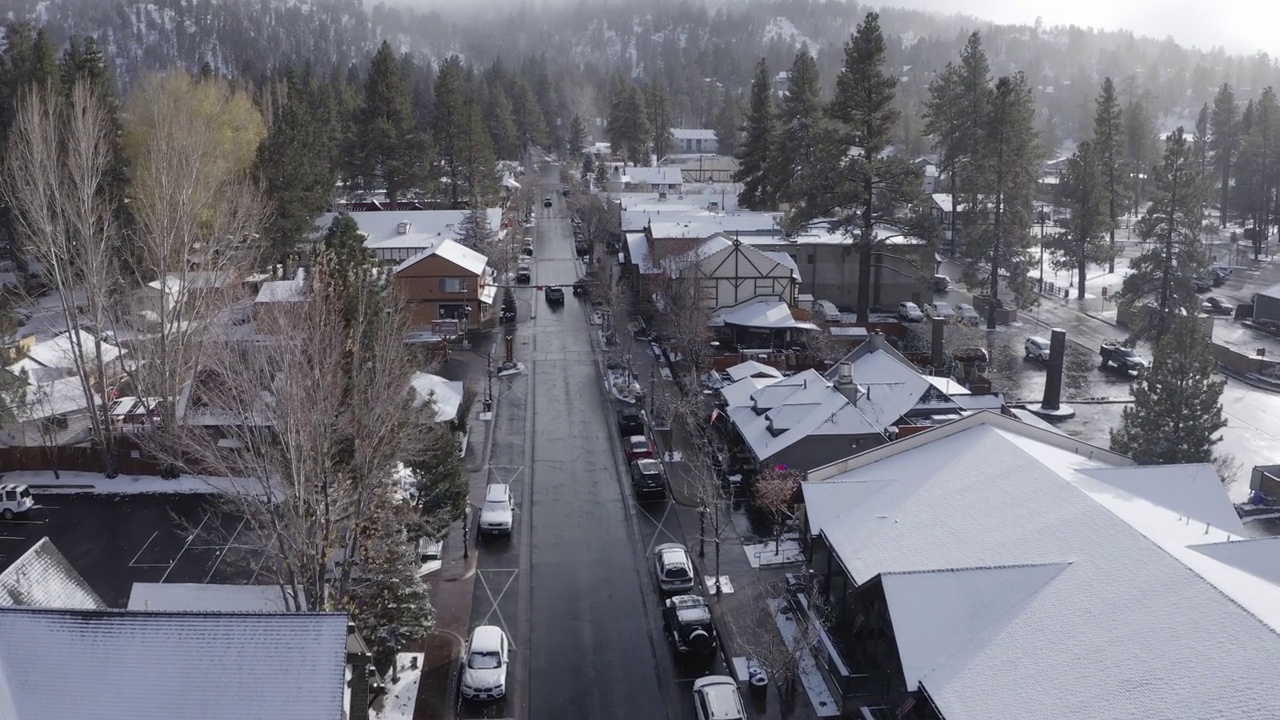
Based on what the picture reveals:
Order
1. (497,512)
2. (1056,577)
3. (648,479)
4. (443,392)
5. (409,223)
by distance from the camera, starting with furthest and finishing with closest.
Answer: (409,223), (443,392), (648,479), (497,512), (1056,577)

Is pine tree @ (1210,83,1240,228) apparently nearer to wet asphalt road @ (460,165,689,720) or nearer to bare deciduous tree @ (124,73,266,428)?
wet asphalt road @ (460,165,689,720)

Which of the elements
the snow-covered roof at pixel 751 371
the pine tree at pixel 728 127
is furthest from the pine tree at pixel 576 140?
the snow-covered roof at pixel 751 371

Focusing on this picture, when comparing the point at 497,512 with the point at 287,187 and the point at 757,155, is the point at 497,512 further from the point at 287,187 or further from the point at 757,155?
the point at 757,155

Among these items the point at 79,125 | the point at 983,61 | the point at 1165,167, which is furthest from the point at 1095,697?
the point at 983,61

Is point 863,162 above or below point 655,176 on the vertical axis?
above

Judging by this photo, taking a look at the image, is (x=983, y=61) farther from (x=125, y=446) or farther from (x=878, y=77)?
(x=125, y=446)

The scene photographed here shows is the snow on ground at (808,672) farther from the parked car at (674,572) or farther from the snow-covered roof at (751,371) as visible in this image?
the snow-covered roof at (751,371)

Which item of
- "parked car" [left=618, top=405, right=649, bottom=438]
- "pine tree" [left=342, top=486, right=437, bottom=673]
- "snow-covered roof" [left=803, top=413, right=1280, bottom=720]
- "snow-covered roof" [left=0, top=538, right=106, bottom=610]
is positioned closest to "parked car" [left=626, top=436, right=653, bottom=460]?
"parked car" [left=618, top=405, right=649, bottom=438]

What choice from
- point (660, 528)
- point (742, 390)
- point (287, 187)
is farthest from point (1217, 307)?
point (287, 187)
